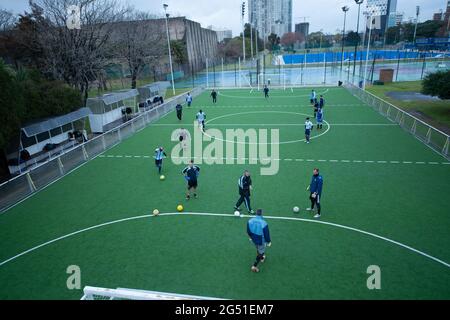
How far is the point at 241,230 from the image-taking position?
1073cm

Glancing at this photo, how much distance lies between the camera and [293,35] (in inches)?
7328

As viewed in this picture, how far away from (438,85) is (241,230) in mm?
25066

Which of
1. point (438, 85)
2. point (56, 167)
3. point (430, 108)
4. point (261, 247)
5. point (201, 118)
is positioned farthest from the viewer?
point (430, 108)

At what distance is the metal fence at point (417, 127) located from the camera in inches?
664

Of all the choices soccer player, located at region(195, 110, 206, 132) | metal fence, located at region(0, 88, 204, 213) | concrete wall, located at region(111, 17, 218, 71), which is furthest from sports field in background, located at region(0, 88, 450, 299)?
concrete wall, located at region(111, 17, 218, 71)

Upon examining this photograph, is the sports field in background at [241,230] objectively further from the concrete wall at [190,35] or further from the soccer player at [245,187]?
the concrete wall at [190,35]

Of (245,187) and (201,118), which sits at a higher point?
(201,118)

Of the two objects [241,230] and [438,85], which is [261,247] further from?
[438,85]

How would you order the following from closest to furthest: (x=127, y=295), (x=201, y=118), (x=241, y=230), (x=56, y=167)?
(x=127, y=295), (x=241, y=230), (x=56, y=167), (x=201, y=118)

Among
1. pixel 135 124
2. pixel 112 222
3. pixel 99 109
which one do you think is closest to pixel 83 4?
pixel 99 109

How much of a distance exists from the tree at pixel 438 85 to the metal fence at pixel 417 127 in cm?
444

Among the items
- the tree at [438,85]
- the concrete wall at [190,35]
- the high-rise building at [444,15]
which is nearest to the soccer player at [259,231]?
the tree at [438,85]

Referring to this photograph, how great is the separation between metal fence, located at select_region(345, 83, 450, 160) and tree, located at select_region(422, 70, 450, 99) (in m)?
4.44

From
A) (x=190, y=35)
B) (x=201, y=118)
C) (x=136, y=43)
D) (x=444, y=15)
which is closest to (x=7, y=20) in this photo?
(x=136, y=43)
